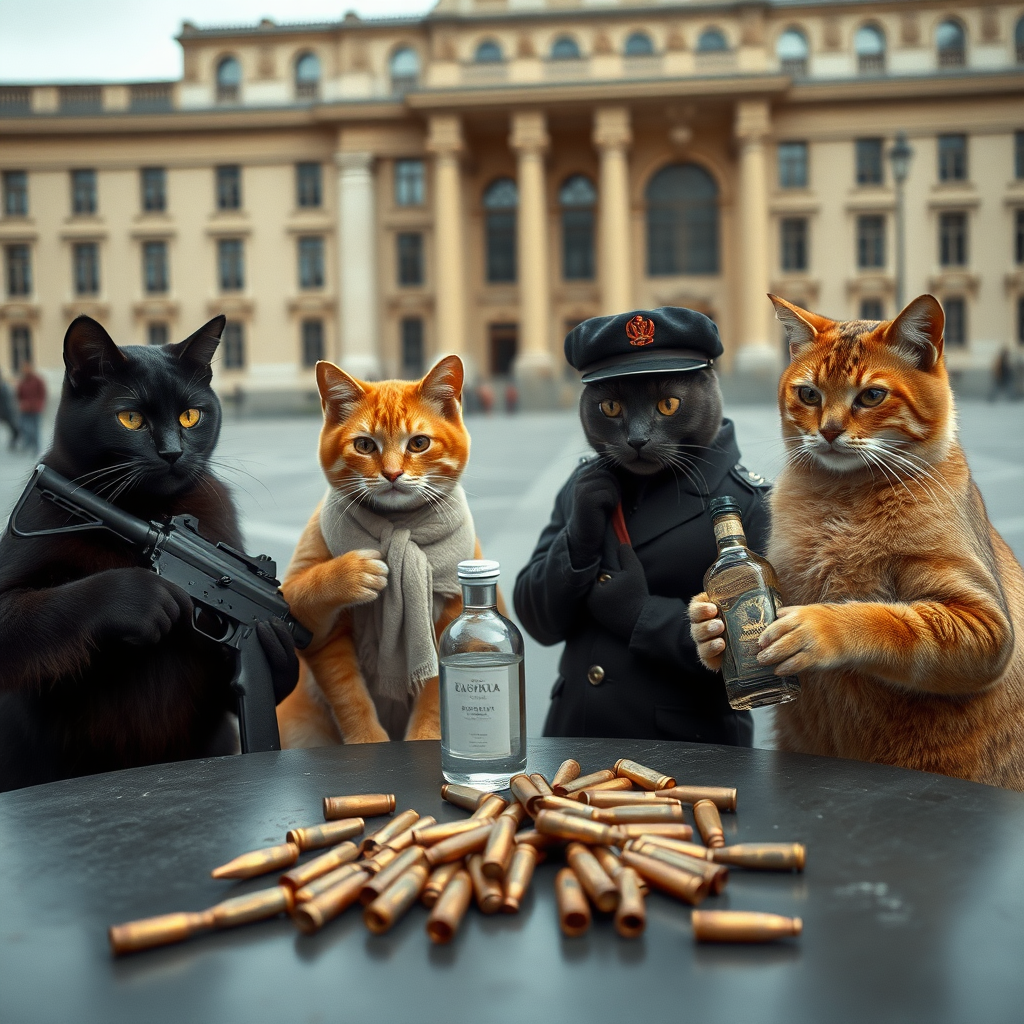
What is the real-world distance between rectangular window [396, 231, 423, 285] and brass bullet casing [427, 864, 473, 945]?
128 ft

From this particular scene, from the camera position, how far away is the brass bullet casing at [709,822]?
1601mm

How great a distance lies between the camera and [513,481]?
12.3 m

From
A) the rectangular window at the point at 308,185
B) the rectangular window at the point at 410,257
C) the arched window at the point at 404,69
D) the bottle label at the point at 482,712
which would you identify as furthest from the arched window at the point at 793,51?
the bottle label at the point at 482,712

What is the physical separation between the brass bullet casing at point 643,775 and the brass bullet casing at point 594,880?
14.0 inches

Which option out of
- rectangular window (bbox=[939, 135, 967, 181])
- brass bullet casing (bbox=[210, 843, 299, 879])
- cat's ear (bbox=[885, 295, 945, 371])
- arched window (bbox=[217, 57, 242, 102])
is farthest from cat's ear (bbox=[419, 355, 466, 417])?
arched window (bbox=[217, 57, 242, 102])

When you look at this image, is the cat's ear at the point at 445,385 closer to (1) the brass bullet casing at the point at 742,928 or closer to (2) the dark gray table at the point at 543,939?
(2) the dark gray table at the point at 543,939

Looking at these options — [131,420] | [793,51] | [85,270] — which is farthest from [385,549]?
[793,51]

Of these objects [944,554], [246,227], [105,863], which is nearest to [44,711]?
[105,863]

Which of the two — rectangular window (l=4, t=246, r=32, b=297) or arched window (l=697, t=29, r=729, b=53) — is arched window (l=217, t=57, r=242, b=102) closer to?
rectangular window (l=4, t=246, r=32, b=297)

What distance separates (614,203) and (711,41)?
818cm

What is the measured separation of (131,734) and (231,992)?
1.46m

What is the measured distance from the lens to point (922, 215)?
37.4 m

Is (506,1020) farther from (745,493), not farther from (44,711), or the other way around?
(745,493)

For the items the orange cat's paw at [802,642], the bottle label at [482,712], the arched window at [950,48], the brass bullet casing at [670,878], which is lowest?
the brass bullet casing at [670,878]
